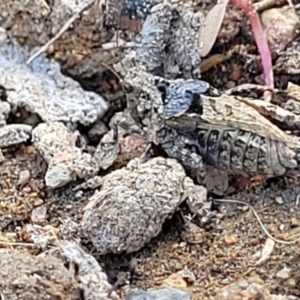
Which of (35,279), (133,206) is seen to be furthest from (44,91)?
(35,279)

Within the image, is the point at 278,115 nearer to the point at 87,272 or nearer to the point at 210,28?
the point at 210,28

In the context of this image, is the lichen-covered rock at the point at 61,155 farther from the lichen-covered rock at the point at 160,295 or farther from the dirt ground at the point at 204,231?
the lichen-covered rock at the point at 160,295

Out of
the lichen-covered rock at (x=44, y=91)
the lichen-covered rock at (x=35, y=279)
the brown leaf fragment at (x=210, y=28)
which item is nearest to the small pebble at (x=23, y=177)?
the lichen-covered rock at (x=44, y=91)

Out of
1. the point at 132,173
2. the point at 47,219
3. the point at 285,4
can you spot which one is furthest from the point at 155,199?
the point at 285,4

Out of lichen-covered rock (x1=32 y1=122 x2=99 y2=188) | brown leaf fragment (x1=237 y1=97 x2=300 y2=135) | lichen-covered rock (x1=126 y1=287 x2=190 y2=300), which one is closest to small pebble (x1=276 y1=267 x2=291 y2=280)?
lichen-covered rock (x1=126 y1=287 x2=190 y2=300)

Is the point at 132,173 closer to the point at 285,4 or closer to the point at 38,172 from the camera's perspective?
the point at 38,172

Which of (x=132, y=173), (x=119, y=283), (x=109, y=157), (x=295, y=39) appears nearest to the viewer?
(x=119, y=283)
